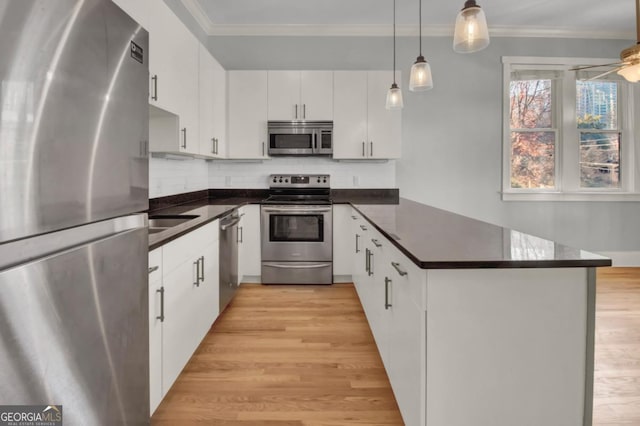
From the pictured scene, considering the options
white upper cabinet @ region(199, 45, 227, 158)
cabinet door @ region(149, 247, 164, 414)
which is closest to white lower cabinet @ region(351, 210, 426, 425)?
cabinet door @ region(149, 247, 164, 414)

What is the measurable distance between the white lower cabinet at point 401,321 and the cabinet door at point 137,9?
1.76 meters

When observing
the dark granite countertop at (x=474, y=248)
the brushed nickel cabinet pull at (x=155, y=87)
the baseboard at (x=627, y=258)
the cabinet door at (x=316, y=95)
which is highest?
the cabinet door at (x=316, y=95)

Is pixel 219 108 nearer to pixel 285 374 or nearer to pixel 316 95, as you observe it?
pixel 316 95

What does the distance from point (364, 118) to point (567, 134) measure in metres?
2.58

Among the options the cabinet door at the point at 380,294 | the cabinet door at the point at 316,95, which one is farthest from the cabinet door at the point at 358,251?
the cabinet door at the point at 316,95

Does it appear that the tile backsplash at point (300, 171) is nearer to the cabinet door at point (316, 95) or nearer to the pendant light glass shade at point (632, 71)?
the cabinet door at point (316, 95)

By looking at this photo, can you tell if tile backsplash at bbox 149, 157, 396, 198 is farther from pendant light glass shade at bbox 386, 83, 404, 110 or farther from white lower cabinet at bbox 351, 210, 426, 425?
white lower cabinet at bbox 351, 210, 426, 425

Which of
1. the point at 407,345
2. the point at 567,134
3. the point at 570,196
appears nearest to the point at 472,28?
the point at 407,345

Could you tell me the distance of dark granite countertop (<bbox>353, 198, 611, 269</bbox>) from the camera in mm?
1222

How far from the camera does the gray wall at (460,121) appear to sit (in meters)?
4.54

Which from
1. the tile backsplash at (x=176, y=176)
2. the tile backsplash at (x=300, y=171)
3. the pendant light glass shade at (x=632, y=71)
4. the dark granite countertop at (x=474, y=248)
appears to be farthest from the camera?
the tile backsplash at (x=300, y=171)

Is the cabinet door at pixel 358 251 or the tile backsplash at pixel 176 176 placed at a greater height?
the tile backsplash at pixel 176 176

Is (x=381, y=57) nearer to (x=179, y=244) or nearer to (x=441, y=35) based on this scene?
(x=441, y=35)

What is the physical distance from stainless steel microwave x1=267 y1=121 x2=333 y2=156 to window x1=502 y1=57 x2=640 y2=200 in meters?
2.21
